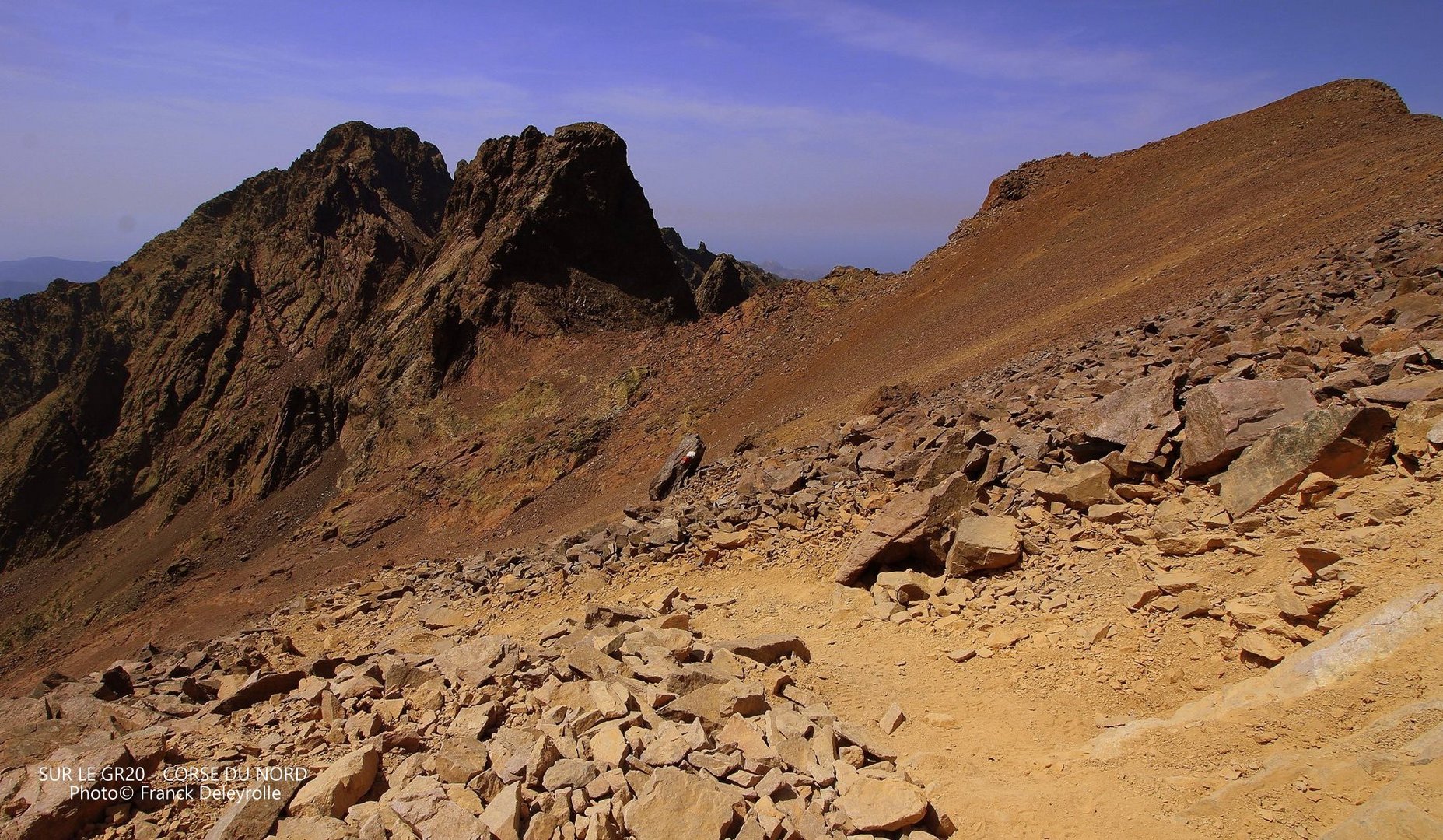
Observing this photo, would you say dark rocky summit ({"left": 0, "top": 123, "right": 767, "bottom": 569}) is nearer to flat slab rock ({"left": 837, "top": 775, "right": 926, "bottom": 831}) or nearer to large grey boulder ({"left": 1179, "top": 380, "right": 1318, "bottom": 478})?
large grey boulder ({"left": 1179, "top": 380, "right": 1318, "bottom": 478})

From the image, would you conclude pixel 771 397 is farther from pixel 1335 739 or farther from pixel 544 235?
pixel 1335 739

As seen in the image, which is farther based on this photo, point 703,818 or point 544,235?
point 544,235

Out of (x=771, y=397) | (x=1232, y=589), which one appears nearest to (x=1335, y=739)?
(x=1232, y=589)

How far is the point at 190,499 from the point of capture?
3531cm

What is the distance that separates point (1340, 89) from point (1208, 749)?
2511 centimetres

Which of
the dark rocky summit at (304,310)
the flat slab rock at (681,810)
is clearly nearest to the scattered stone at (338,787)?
the flat slab rock at (681,810)

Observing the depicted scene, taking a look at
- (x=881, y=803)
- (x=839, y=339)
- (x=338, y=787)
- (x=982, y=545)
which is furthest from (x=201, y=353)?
(x=881, y=803)

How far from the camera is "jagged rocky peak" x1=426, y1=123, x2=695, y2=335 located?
26219mm

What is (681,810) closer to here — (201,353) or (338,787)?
(338,787)

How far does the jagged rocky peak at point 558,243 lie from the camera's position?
1032 inches

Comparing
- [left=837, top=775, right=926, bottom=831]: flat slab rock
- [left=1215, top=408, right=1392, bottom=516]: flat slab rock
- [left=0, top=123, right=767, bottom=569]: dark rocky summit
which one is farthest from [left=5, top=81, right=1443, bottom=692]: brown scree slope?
[left=837, top=775, right=926, bottom=831]: flat slab rock

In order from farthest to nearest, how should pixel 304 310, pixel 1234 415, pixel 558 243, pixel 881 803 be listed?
pixel 304 310 → pixel 558 243 → pixel 1234 415 → pixel 881 803

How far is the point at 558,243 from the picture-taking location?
2766cm

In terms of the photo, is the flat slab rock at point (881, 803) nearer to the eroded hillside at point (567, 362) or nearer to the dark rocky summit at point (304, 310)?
the eroded hillside at point (567, 362)
